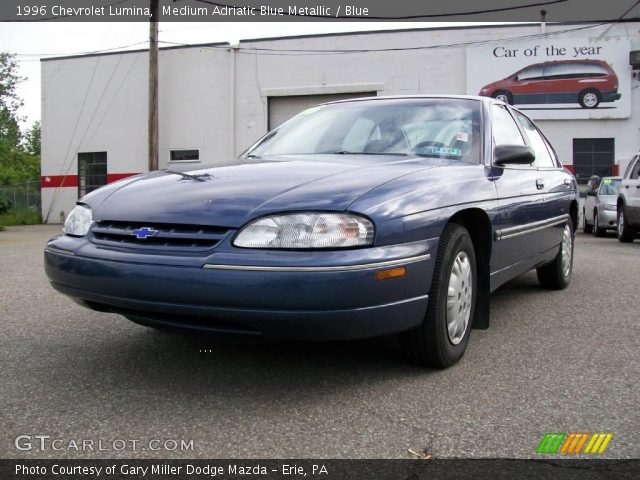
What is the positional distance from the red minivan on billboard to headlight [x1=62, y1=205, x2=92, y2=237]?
52.2 ft

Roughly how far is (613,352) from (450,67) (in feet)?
51.4

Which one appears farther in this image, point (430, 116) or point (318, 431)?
point (430, 116)

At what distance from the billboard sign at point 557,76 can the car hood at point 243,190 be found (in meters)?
15.4

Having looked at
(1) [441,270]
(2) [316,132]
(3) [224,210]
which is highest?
(2) [316,132]

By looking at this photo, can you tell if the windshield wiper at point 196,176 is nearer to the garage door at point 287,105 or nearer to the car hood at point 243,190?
the car hood at point 243,190

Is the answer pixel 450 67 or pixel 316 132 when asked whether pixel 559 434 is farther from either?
pixel 450 67

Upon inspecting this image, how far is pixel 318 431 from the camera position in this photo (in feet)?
7.82

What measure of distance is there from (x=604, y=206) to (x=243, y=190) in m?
12.1

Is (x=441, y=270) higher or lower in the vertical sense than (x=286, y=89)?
lower

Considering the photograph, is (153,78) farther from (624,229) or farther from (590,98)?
(624,229)

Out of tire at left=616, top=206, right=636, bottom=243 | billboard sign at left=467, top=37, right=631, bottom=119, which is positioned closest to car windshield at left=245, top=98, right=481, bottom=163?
tire at left=616, top=206, right=636, bottom=243

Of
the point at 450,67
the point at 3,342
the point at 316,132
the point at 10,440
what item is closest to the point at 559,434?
the point at 10,440

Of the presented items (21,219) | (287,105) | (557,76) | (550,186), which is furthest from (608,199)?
(21,219)

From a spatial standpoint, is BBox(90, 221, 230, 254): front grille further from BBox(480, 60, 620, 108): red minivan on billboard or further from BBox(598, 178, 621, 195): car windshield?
BBox(480, 60, 620, 108): red minivan on billboard
